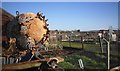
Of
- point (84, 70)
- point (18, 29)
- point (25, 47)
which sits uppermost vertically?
point (18, 29)

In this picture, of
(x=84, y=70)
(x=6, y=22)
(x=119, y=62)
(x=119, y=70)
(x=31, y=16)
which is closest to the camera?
(x=119, y=70)

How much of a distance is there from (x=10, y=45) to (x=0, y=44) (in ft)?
2.22

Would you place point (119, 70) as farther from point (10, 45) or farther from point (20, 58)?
point (10, 45)

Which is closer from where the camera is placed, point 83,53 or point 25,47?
point 25,47

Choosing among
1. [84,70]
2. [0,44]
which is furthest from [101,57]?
[0,44]

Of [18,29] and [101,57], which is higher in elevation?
[18,29]

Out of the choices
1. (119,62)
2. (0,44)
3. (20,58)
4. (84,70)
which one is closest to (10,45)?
(0,44)

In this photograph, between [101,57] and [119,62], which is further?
[101,57]

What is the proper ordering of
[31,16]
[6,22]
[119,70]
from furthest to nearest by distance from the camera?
[6,22], [31,16], [119,70]

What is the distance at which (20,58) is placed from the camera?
1110cm

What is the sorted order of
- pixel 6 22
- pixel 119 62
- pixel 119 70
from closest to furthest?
pixel 119 70, pixel 119 62, pixel 6 22

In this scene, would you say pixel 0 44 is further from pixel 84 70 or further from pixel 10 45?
pixel 84 70

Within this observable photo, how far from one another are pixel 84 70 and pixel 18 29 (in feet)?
17.0

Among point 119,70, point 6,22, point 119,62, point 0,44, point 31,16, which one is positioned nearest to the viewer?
point 119,70
